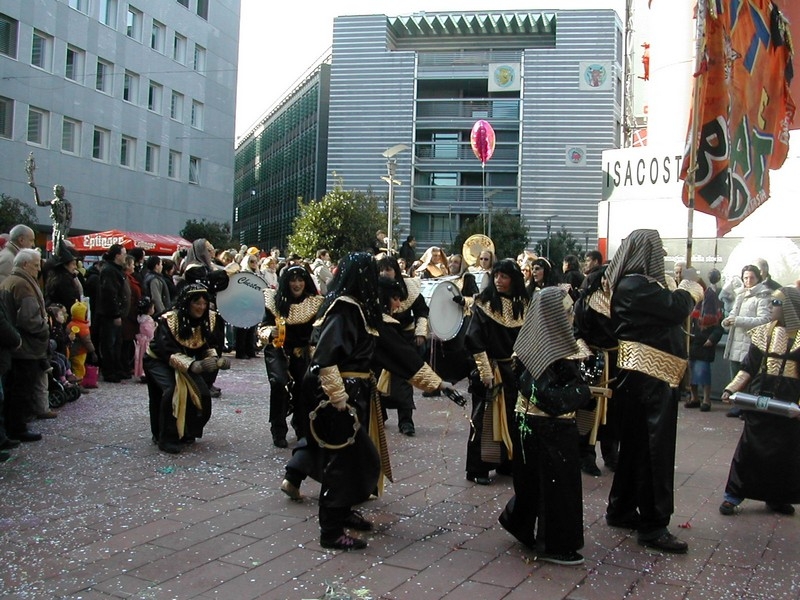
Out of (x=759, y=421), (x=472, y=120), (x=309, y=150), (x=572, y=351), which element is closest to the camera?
(x=572, y=351)

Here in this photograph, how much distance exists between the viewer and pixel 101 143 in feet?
120

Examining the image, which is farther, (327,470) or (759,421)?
(759,421)

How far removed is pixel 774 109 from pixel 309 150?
2604 inches

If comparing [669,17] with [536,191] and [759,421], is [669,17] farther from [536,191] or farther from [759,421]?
[536,191]

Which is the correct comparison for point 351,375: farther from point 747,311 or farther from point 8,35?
point 8,35

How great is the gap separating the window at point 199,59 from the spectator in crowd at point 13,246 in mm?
35750

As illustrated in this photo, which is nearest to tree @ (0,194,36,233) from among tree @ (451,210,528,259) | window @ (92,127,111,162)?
window @ (92,127,111,162)

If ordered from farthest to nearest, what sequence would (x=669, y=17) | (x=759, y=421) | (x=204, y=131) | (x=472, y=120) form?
(x=472, y=120)
(x=204, y=131)
(x=669, y=17)
(x=759, y=421)

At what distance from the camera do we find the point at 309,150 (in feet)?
243

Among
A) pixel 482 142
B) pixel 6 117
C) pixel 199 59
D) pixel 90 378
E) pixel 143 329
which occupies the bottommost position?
pixel 90 378

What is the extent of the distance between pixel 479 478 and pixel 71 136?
32.6 metres

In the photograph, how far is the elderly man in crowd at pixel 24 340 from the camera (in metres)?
8.13

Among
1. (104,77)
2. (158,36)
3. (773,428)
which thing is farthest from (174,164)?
(773,428)

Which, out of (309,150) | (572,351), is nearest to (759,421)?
(572,351)
